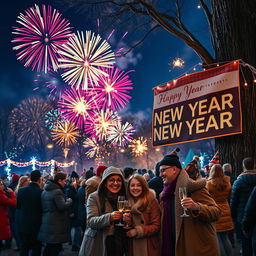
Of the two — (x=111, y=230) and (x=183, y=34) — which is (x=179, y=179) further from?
(x=183, y=34)

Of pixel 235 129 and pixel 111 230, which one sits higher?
pixel 235 129

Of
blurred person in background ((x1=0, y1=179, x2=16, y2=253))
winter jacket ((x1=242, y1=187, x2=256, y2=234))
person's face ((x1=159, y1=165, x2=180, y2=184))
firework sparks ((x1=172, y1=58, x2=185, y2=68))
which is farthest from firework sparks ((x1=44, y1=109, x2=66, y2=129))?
person's face ((x1=159, y1=165, x2=180, y2=184))

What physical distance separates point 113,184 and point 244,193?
2.95 metres

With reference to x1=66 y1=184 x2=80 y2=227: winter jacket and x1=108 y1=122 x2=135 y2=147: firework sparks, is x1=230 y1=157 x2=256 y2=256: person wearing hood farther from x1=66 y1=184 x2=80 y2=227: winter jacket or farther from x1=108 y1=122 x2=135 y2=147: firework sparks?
x1=108 y1=122 x2=135 y2=147: firework sparks

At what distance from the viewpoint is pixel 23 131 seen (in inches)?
1705

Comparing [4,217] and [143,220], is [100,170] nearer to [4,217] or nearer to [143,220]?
[4,217]

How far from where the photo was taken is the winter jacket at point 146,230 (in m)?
3.73

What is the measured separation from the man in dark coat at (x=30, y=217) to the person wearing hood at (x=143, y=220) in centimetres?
284

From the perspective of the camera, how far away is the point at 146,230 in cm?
372

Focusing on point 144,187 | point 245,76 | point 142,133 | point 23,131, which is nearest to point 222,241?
point 144,187

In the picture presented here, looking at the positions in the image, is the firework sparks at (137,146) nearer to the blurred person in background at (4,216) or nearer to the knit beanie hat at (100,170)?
the blurred person in background at (4,216)

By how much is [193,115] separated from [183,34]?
113 inches

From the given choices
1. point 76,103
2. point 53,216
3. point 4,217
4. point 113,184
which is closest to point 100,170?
point 53,216

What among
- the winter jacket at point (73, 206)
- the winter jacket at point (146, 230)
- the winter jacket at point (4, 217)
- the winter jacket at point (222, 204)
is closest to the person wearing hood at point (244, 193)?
the winter jacket at point (222, 204)
